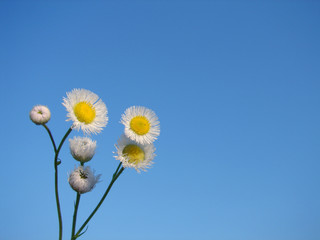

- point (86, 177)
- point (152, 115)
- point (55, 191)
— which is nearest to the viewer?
point (55, 191)

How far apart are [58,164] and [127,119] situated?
0.67 m

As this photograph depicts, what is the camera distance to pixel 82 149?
268cm

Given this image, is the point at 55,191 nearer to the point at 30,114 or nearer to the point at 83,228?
the point at 83,228

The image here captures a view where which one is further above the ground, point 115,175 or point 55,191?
point 115,175

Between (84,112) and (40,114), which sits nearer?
(40,114)

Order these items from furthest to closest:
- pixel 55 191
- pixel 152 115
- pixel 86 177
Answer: pixel 152 115
pixel 86 177
pixel 55 191

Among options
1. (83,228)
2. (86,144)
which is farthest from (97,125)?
(83,228)

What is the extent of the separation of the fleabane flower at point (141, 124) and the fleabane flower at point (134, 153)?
0.06 meters

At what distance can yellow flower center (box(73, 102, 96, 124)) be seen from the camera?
8.63 ft

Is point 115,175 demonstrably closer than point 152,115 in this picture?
Yes

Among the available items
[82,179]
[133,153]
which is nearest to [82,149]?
[82,179]

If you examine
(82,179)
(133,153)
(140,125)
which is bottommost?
(82,179)

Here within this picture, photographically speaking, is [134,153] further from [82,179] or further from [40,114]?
[40,114]

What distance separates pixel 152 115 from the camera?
282 cm
